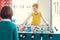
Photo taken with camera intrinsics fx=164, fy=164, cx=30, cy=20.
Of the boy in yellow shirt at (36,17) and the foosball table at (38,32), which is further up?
the boy in yellow shirt at (36,17)

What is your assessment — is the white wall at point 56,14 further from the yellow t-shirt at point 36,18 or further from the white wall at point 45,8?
the yellow t-shirt at point 36,18

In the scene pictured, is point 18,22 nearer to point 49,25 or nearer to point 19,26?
point 19,26

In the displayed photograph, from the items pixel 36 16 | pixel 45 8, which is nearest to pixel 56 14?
pixel 45 8

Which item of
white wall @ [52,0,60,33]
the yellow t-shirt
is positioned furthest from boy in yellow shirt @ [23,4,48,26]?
white wall @ [52,0,60,33]

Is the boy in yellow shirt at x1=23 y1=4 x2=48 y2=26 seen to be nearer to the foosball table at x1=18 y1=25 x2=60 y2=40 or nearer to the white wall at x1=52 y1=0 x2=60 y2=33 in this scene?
the foosball table at x1=18 y1=25 x2=60 y2=40

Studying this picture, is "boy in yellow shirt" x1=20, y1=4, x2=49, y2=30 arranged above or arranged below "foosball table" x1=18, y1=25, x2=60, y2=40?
above

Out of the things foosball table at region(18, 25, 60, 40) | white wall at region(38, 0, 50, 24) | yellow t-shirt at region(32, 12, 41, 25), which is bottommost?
foosball table at region(18, 25, 60, 40)

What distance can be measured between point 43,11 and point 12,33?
1.07m

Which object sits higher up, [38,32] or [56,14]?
[56,14]

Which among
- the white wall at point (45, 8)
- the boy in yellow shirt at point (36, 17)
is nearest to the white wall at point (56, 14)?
the white wall at point (45, 8)

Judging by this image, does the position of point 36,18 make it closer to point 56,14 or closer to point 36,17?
point 36,17

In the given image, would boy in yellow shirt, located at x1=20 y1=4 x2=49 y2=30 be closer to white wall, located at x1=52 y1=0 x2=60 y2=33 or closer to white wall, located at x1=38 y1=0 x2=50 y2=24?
white wall, located at x1=38 y1=0 x2=50 y2=24

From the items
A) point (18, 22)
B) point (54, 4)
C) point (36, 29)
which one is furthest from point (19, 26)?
point (54, 4)

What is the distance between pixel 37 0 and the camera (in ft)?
8.37
